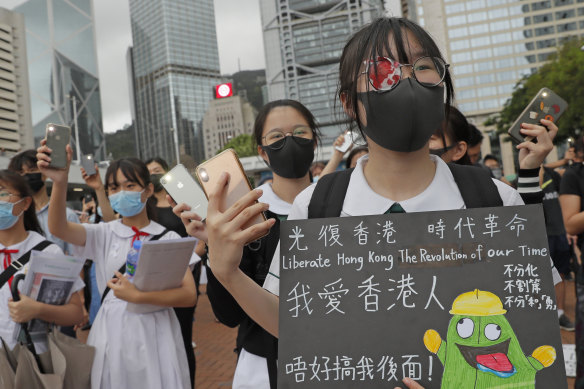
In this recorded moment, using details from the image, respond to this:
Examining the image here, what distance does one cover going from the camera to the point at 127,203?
3.00 m

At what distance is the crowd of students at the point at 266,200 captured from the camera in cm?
119

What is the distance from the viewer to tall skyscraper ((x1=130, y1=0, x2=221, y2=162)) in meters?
106

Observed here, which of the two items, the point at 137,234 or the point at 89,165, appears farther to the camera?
the point at 89,165

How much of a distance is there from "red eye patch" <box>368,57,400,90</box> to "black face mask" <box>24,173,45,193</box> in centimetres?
350

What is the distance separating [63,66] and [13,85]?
1099 centimetres

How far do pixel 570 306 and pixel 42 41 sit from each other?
103902 mm

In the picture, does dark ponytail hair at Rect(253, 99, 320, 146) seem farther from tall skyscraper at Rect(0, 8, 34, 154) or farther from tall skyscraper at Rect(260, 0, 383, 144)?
tall skyscraper at Rect(0, 8, 34, 154)

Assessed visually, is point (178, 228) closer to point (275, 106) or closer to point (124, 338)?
point (124, 338)

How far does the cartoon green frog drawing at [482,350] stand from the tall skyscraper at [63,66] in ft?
311

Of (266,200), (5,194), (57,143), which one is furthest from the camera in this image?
(5,194)

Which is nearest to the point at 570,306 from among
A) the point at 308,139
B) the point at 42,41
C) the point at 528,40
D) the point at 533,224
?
the point at 308,139

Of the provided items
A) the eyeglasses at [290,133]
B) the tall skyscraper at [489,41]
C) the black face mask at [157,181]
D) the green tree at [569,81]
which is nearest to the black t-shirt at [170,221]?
the black face mask at [157,181]

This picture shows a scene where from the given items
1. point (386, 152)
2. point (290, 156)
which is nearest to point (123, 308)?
point (290, 156)

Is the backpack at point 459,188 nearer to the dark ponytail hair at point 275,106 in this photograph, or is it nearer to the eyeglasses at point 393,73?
the eyeglasses at point 393,73
